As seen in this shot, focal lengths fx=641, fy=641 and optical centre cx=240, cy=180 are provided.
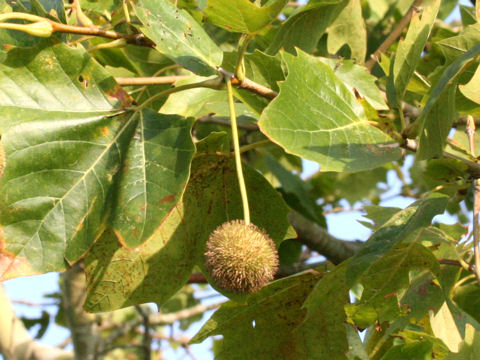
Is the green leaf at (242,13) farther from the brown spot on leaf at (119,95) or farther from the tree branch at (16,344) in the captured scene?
the tree branch at (16,344)

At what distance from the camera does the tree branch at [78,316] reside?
11.1ft

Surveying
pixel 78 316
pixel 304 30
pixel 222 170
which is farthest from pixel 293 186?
pixel 222 170

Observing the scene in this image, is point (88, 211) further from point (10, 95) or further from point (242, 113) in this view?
point (242, 113)

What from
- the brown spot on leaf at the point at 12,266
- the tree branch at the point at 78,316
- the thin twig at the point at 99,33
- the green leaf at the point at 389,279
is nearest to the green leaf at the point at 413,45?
the green leaf at the point at 389,279

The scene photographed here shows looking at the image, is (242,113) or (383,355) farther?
(242,113)

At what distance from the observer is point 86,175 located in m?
1.60

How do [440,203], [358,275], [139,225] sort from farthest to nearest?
[440,203]
[358,275]
[139,225]

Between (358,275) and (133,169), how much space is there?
24.9 inches

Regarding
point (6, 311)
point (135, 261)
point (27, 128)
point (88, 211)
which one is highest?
point (27, 128)

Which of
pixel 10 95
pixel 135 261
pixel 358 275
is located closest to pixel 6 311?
pixel 135 261

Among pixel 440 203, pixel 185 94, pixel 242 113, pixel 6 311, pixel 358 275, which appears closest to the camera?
pixel 358 275

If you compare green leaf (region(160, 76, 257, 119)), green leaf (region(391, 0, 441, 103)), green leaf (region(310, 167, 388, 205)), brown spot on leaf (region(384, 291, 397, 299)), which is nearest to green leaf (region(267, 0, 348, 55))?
green leaf (region(160, 76, 257, 119))

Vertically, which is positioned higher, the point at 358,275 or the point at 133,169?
the point at 133,169

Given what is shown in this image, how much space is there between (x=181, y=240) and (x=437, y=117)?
0.79 meters
